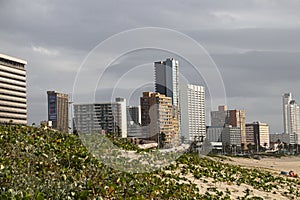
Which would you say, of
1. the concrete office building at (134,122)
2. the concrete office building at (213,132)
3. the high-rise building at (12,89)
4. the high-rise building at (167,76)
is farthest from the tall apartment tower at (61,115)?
the high-rise building at (12,89)

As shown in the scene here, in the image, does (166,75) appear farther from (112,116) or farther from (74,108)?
(74,108)

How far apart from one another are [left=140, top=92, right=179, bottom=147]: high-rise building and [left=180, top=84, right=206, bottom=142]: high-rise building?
33 cm

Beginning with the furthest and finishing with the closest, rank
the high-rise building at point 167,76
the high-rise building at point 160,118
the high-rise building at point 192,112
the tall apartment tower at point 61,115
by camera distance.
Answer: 1. the tall apartment tower at point 61,115
2. the high-rise building at point 160,118
3. the high-rise building at point 192,112
4. the high-rise building at point 167,76

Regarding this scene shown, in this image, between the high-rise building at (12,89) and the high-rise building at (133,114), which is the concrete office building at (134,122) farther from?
the high-rise building at (12,89)

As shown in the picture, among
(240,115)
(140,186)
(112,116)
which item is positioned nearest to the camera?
(140,186)

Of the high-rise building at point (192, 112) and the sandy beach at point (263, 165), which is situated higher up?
the high-rise building at point (192, 112)

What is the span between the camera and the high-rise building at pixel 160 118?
16812 mm

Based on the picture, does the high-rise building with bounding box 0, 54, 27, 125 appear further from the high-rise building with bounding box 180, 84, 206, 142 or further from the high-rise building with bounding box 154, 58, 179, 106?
the high-rise building with bounding box 154, 58, 179, 106

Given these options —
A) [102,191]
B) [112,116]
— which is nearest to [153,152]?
[112,116]

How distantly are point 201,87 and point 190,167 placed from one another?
2620 millimetres

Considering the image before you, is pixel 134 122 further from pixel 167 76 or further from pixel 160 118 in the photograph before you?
pixel 167 76

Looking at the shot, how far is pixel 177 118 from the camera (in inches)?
707

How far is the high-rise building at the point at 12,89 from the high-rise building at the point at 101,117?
12326 cm

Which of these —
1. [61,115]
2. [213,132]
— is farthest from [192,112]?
[61,115]
